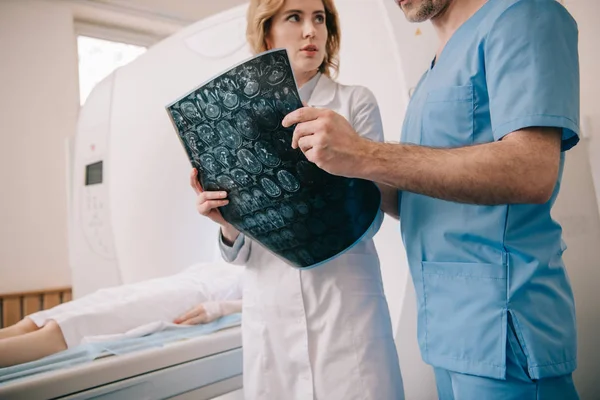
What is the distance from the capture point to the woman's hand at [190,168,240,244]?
0.92m

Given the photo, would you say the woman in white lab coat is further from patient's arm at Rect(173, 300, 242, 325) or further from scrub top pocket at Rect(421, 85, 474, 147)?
patient's arm at Rect(173, 300, 242, 325)

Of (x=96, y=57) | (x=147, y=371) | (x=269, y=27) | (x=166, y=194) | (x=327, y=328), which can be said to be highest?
(x=96, y=57)

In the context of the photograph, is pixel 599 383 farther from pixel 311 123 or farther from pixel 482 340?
pixel 311 123

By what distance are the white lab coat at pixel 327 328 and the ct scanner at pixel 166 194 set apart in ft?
0.75

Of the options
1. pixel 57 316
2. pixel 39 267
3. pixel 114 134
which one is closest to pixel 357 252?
pixel 57 316

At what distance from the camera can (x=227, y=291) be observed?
1795mm

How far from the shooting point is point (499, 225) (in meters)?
0.75

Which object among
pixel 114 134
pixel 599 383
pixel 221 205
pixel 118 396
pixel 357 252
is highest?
pixel 114 134

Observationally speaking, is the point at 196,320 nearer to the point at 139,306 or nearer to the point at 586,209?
the point at 139,306

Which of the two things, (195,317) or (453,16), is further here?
(195,317)

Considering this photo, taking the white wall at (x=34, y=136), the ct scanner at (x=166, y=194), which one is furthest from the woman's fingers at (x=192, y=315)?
the white wall at (x=34, y=136)

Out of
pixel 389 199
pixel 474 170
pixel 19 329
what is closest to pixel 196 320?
pixel 19 329

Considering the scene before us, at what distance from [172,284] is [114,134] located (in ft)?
2.95

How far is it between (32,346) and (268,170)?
0.89 m
